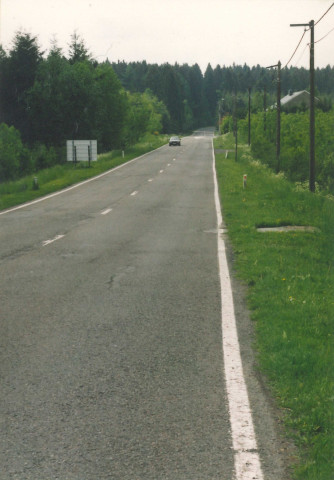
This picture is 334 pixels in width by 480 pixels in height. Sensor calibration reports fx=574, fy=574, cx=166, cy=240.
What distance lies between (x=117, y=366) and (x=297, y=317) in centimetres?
242

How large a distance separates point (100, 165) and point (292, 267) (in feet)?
123

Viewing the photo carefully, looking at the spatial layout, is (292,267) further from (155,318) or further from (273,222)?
(273,222)

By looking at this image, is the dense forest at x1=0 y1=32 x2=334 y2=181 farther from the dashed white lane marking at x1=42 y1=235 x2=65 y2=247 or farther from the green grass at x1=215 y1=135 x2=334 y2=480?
the green grass at x1=215 y1=135 x2=334 y2=480

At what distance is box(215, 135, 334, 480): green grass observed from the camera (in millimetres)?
4020

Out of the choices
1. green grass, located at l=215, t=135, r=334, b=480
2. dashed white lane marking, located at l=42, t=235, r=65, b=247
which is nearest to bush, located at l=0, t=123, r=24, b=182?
dashed white lane marking, located at l=42, t=235, r=65, b=247

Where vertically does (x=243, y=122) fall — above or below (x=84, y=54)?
below

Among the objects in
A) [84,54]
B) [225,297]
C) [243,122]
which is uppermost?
[84,54]

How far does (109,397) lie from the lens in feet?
15.3

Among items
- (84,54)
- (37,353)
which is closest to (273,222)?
(37,353)

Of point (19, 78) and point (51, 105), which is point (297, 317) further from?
point (19, 78)

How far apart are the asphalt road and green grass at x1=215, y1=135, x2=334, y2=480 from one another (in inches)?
7.4

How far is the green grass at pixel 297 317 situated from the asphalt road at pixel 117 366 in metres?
0.19

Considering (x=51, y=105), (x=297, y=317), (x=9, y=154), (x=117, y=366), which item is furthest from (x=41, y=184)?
(x=51, y=105)

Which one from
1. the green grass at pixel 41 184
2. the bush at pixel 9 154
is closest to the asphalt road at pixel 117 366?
the green grass at pixel 41 184
